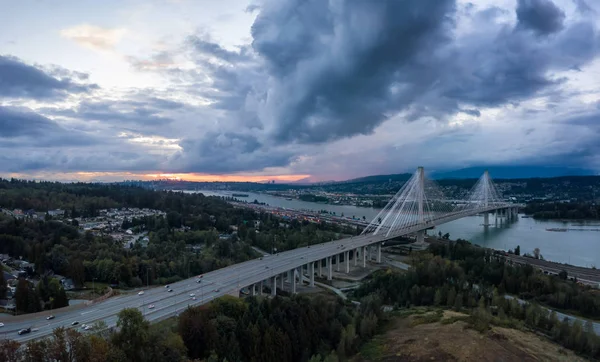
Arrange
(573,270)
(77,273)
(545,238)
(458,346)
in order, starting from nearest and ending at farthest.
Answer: (458,346), (77,273), (573,270), (545,238)

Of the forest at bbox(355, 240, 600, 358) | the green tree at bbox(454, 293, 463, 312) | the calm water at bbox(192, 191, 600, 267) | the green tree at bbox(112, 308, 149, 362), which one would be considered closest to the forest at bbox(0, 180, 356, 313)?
the green tree at bbox(112, 308, 149, 362)

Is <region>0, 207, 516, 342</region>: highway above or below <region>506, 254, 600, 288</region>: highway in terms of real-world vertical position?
above

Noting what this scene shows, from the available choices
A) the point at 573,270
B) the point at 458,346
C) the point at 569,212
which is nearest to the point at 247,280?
the point at 458,346

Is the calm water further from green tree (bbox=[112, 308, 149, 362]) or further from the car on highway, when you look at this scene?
the car on highway

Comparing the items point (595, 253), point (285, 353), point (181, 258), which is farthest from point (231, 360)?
point (595, 253)

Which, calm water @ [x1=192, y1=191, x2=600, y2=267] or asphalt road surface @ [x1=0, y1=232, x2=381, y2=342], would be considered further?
calm water @ [x1=192, y1=191, x2=600, y2=267]

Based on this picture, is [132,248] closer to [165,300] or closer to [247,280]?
[247,280]

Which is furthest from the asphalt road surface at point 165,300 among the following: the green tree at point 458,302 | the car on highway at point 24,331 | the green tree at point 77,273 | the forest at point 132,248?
the green tree at point 458,302

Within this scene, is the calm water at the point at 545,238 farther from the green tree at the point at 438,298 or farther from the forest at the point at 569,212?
the green tree at the point at 438,298

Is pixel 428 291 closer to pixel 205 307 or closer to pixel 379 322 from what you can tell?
pixel 379 322
